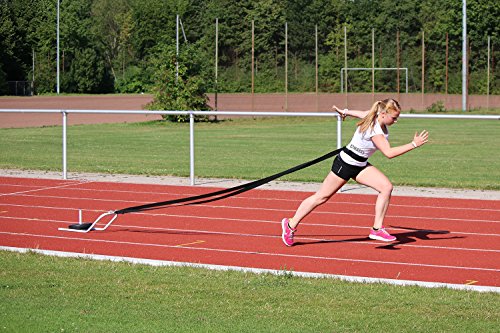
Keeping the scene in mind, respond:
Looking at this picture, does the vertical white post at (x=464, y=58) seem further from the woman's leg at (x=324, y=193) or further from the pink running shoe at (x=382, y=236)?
the woman's leg at (x=324, y=193)

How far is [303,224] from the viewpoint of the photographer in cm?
1244

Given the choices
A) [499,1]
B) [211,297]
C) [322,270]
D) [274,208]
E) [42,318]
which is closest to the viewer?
[42,318]

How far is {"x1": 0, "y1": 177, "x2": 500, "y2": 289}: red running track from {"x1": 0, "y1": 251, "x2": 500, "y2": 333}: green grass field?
0.85 meters

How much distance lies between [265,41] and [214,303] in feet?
248

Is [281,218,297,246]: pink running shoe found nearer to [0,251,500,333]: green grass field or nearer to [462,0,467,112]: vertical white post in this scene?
[0,251,500,333]: green grass field

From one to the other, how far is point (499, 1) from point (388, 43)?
33.1 feet

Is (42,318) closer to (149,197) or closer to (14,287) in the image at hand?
(14,287)

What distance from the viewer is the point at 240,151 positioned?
25.2 m

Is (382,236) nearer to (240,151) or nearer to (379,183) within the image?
(379,183)

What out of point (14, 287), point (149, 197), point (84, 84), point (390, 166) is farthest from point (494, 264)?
point (84, 84)

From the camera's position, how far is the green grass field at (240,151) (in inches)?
762

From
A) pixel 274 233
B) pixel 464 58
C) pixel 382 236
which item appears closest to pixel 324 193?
pixel 382 236

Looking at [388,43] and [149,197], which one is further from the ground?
[388,43]

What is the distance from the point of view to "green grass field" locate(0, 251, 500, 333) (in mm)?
6852
